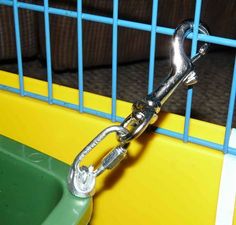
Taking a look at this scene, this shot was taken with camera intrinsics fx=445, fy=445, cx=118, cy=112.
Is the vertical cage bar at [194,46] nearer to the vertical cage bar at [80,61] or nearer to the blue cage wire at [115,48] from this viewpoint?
the blue cage wire at [115,48]

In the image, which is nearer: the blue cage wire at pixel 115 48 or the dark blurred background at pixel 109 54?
the blue cage wire at pixel 115 48

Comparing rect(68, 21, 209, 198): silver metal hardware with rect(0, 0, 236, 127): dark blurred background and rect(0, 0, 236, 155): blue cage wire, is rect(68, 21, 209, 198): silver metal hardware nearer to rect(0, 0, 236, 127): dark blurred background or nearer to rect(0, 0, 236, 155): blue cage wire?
rect(0, 0, 236, 155): blue cage wire

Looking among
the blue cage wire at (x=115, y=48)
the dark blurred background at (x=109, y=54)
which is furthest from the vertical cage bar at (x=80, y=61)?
the dark blurred background at (x=109, y=54)

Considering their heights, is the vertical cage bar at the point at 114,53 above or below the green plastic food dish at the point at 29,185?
above

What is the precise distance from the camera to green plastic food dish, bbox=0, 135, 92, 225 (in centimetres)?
59

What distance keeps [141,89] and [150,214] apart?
0.45m

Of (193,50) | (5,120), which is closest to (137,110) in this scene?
(193,50)

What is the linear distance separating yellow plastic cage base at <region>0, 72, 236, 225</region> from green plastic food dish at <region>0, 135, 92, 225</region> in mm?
62

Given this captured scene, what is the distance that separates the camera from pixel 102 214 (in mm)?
679

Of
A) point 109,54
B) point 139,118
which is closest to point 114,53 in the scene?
point 139,118

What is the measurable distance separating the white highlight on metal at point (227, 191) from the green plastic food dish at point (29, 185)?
171 mm

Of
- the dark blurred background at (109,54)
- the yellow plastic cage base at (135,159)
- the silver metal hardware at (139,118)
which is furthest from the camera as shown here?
the dark blurred background at (109,54)

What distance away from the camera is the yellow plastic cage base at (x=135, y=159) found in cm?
58

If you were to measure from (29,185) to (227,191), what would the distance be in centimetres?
27
